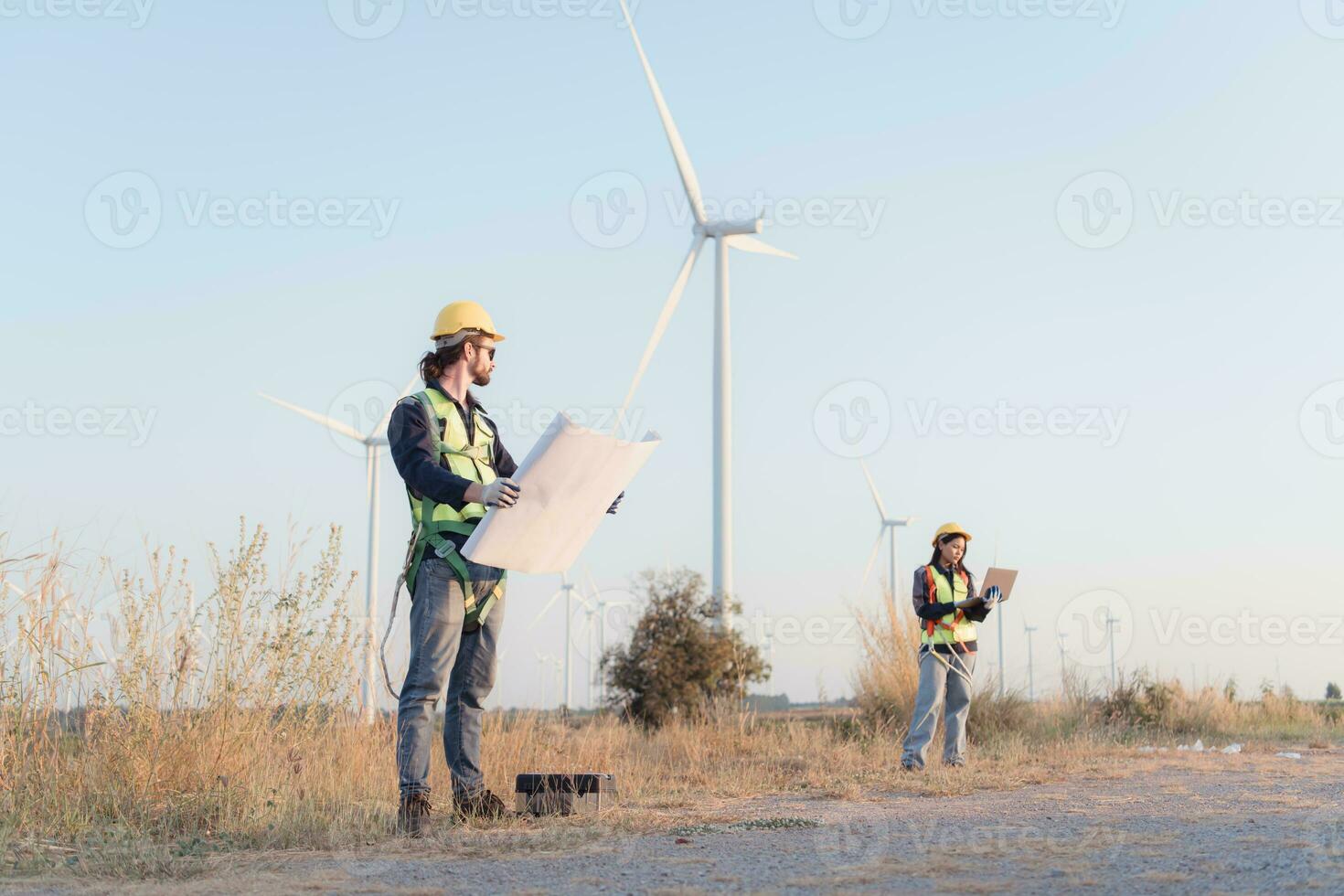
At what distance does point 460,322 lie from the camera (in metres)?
6.62

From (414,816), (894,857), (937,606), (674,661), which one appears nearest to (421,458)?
(414,816)

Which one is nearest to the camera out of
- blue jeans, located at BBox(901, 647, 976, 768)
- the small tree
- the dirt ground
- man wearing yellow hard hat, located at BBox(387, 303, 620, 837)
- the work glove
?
the dirt ground

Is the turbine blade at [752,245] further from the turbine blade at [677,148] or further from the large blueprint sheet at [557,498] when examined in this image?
the large blueprint sheet at [557,498]

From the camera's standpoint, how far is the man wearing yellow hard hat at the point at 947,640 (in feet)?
34.9

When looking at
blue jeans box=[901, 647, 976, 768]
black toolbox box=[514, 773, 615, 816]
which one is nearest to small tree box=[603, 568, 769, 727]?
blue jeans box=[901, 647, 976, 768]

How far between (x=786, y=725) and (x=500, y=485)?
9187mm

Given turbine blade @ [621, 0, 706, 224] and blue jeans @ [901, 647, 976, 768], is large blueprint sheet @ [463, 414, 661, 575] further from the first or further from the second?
turbine blade @ [621, 0, 706, 224]

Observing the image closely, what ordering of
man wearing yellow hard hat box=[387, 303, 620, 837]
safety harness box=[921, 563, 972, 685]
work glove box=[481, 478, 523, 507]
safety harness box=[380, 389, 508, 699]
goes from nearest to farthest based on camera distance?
work glove box=[481, 478, 523, 507]
man wearing yellow hard hat box=[387, 303, 620, 837]
safety harness box=[380, 389, 508, 699]
safety harness box=[921, 563, 972, 685]

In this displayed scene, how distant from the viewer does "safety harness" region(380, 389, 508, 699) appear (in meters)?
6.36

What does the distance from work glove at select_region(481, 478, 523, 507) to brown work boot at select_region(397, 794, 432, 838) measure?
1474mm

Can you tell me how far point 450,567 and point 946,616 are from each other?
5.74m

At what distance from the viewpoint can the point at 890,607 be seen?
50.6ft

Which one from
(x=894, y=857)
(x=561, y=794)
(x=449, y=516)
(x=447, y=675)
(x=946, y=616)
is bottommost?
(x=894, y=857)

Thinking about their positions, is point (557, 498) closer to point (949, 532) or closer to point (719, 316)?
point (949, 532)
